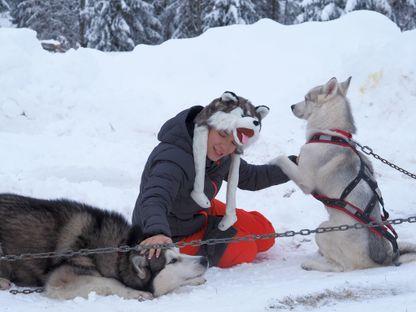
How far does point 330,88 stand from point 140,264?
279 centimetres

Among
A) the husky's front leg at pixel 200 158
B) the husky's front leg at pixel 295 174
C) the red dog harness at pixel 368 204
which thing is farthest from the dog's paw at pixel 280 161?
the husky's front leg at pixel 200 158

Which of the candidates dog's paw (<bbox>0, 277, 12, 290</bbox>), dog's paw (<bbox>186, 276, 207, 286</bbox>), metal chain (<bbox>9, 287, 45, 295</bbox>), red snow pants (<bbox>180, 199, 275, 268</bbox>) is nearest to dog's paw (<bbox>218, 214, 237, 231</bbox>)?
red snow pants (<bbox>180, 199, 275, 268</bbox>)

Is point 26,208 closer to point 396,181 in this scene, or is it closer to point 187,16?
point 396,181

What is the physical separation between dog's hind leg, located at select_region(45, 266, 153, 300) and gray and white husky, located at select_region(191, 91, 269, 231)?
99 centimetres


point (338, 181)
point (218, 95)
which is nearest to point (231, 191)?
point (338, 181)

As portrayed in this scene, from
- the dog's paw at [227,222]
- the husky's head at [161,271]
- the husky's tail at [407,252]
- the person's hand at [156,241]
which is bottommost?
the husky's head at [161,271]

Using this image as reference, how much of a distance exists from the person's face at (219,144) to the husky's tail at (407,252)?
174cm

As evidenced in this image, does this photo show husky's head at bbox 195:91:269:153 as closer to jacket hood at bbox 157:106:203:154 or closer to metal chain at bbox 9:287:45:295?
jacket hood at bbox 157:106:203:154

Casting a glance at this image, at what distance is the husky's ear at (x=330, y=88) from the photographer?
4968 mm

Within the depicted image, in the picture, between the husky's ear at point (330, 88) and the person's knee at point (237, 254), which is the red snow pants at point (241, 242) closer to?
the person's knee at point (237, 254)

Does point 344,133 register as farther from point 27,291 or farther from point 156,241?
point 27,291

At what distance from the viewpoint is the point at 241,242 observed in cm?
456

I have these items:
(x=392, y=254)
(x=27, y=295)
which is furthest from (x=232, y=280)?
(x=27, y=295)

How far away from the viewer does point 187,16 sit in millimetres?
27156
